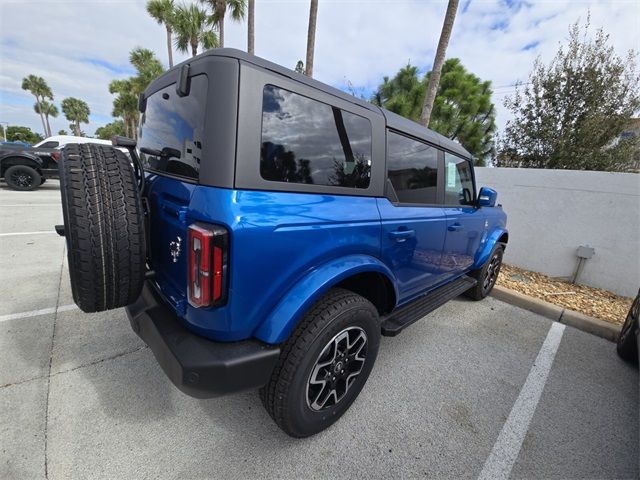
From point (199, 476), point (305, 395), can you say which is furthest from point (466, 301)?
point (199, 476)

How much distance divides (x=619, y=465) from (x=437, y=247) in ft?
5.73

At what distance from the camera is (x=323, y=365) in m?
1.72

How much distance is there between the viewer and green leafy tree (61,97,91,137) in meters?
65.9

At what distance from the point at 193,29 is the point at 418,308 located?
733 inches

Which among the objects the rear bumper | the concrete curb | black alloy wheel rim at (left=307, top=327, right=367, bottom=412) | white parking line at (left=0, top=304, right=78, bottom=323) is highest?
the rear bumper

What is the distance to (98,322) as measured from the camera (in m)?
2.71

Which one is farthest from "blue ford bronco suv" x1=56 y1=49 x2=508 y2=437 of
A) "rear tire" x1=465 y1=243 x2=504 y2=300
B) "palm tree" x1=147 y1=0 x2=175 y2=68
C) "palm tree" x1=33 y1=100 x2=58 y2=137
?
"palm tree" x1=33 y1=100 x2=58 y2=137

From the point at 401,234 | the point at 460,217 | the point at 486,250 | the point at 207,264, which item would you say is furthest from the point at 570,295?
the point at 207,264

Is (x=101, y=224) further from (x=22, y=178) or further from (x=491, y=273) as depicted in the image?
(x=22, y=178)

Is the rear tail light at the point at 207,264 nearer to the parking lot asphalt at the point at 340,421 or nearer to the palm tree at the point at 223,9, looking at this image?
the parking lot asphalt at the point at 340,421

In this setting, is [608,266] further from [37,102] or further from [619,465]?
[37,102]

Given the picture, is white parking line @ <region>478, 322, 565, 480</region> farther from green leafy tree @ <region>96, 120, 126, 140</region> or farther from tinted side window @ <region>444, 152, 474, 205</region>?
green leafy tree @ <region>96, 120, 126, 140</region>

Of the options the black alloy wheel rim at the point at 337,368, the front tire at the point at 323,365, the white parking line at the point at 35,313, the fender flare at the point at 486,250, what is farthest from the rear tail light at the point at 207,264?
the fender flare at the point at 486,250

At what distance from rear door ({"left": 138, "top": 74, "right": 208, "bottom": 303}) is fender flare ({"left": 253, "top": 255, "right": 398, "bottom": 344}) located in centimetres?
48
